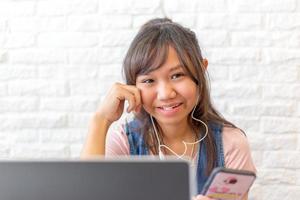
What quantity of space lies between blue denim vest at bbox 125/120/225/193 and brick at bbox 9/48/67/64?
1.43ft

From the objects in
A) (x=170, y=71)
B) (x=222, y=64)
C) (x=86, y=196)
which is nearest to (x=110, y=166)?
(x=86, y=196)

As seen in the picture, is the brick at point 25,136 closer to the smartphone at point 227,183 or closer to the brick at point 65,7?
the brick at point 65,7

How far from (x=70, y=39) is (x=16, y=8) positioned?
0.21 metres

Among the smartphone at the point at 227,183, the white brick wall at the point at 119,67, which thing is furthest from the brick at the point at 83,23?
the smartphone at the point at 227,183

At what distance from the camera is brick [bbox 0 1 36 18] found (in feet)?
4.96

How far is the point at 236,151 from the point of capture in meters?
1.11

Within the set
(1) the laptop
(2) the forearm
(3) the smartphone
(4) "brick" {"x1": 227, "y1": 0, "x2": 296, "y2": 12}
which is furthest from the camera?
(4) "brick" {"x1": 227, "y1": 0, "x2": 296, "y2": 12}

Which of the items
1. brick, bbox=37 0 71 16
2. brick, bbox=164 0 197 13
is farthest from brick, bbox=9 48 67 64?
brick, bbox=164 0 197 13

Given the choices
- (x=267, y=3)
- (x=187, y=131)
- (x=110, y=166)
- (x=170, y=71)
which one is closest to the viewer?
(x=110, y=166)

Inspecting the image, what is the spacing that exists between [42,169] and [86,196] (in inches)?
1.9

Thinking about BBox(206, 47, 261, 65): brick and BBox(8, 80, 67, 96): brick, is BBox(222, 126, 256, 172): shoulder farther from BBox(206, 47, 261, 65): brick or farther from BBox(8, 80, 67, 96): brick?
BBox(8, 80, 67, 96): brick

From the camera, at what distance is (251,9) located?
1426 mm

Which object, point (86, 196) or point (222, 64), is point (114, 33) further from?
point (86, 196)

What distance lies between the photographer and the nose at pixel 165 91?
1.03 metres
